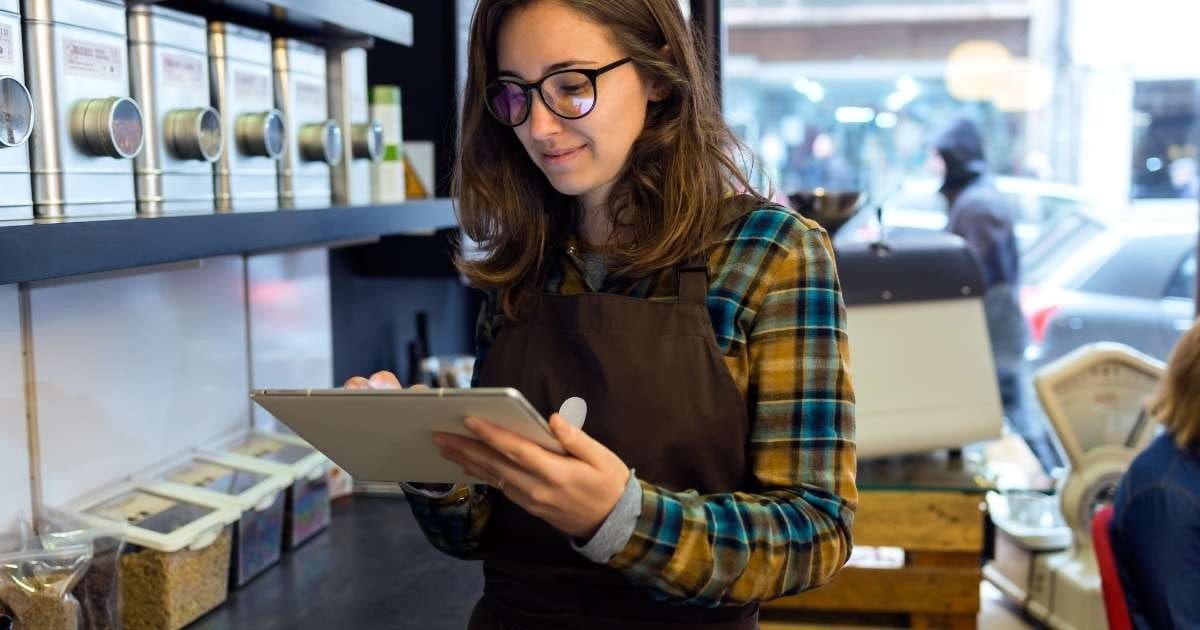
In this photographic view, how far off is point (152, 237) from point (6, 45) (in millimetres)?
256

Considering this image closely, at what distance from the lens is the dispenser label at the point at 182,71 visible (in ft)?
5.40

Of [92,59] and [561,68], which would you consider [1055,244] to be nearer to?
[561,68]

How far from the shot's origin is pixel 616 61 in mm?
1409

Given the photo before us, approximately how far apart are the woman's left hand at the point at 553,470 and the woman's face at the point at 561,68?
362 millimetres

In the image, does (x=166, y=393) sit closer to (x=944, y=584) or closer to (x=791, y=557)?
(x=791, y=557)

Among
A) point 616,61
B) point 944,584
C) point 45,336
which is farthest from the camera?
point 944,584

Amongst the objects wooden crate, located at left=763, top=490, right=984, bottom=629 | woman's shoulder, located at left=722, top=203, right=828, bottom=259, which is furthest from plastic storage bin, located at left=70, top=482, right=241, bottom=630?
wooden crate, located at left=763, top=490, right=984, bottom=629

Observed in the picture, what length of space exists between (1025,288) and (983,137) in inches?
20.6

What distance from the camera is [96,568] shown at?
5.34 feet

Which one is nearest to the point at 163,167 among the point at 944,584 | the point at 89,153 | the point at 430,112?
the point at 89,153

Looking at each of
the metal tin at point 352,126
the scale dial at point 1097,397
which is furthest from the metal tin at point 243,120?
the scale dial at point 1097,397

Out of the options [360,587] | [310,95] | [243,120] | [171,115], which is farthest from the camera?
[310,95]

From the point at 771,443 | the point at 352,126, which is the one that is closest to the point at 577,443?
the point at 771,443

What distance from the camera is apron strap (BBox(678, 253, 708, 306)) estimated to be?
4.63 feet
